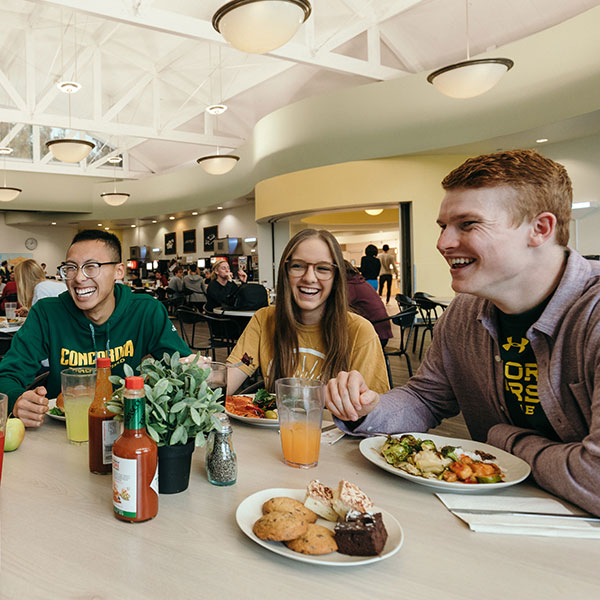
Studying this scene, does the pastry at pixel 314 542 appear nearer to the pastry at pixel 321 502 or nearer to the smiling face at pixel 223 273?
the pastry at pixel 321 502

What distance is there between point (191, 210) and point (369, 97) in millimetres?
7457

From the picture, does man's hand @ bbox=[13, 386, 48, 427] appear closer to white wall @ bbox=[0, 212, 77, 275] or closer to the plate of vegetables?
the plate of vegetables

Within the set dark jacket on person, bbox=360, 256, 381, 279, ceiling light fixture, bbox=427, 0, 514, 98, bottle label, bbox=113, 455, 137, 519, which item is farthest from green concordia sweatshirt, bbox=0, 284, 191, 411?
dark jacket on person, bbox=360, 256, 381, 279

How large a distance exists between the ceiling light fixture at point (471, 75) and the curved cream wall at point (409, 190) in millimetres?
2892

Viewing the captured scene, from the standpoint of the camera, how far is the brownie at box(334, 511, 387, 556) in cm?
73

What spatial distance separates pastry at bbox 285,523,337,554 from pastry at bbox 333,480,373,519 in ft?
0.20

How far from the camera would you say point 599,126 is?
6.64 metres

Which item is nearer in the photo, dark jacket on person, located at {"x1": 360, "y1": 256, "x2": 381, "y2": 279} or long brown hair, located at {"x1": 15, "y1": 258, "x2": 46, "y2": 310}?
long brown hair, located at {"x1": 15, "y1": 258, "x2": 46, "y2": 310}

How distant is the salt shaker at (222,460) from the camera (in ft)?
3.29

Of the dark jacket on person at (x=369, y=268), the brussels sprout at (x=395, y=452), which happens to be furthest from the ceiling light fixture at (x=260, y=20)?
the dark jacket on person at (x=369, y=268)

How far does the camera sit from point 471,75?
207 inches

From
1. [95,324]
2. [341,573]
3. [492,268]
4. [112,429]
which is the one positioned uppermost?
[492,268]

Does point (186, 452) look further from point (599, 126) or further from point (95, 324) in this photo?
point (599, 126)

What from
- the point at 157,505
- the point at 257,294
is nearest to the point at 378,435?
the point at 157,505
